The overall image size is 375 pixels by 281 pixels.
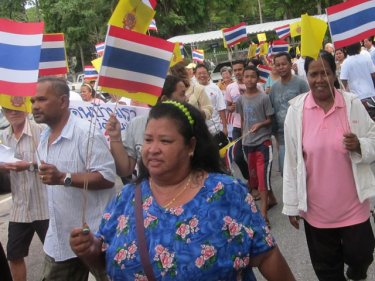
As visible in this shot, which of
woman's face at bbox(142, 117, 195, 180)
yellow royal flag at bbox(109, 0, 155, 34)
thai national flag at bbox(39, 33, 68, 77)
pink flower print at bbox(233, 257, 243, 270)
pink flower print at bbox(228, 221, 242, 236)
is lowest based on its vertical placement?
pink flower print at bbox(233, 257, 243, 270)

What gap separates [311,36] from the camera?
131 inches

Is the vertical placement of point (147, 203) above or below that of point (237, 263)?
above

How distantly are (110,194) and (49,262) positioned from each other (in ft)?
1.79

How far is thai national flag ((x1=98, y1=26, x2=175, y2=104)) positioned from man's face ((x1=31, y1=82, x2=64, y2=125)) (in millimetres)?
295

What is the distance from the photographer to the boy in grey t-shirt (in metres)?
Result: 5.55

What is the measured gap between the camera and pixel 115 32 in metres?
3.23

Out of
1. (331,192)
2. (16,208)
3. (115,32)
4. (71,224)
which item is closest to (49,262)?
(71,224)

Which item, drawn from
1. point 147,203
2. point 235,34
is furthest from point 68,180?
point 235,34

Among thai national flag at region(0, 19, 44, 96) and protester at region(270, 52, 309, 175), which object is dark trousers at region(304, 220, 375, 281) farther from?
protester at region(270, 52, 309, 175)

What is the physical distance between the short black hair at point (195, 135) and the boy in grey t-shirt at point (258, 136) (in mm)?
3277

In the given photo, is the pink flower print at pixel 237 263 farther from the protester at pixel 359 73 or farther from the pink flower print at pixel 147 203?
the protester at pixel 359 73

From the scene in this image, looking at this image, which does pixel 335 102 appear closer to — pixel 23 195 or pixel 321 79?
pixel 321 79

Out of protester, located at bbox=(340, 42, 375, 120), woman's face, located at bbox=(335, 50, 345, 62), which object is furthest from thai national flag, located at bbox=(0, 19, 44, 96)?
woman's face, located at bbox=(335, 50, 345, 62)

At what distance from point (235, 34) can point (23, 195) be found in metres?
8.23
